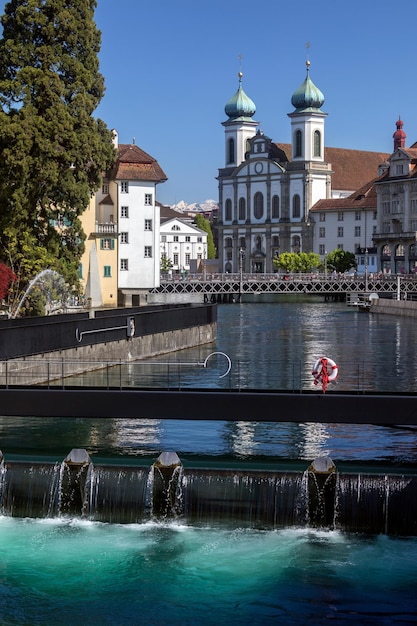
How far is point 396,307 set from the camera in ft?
350

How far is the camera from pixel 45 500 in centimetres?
2620

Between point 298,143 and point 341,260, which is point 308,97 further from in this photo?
point 341,260

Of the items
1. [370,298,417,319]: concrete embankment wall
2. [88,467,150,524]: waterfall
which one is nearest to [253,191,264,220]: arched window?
[370,298,417,319]: concrete embankment wall

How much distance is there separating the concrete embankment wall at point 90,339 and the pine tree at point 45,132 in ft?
17.9

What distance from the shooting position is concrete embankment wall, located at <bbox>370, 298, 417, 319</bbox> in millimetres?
100125

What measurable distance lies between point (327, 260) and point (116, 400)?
150698 millimetres

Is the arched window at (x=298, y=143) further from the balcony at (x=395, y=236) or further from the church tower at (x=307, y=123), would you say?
the balcony at (x=395, y=236)

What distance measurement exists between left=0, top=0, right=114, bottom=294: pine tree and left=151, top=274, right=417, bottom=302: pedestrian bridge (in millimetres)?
67501

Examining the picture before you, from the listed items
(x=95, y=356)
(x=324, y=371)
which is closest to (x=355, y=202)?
(x=95, y=356)

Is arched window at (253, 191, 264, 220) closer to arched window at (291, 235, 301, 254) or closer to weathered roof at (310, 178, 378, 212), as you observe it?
arched window at (291, 235, 301, 254)

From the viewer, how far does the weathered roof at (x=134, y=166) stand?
106750 millimetres

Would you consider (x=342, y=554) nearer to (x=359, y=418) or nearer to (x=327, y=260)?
(x=359, y=418)

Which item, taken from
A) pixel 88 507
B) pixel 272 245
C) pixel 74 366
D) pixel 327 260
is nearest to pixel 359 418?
pixel 88 507

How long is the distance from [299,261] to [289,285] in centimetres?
3726
